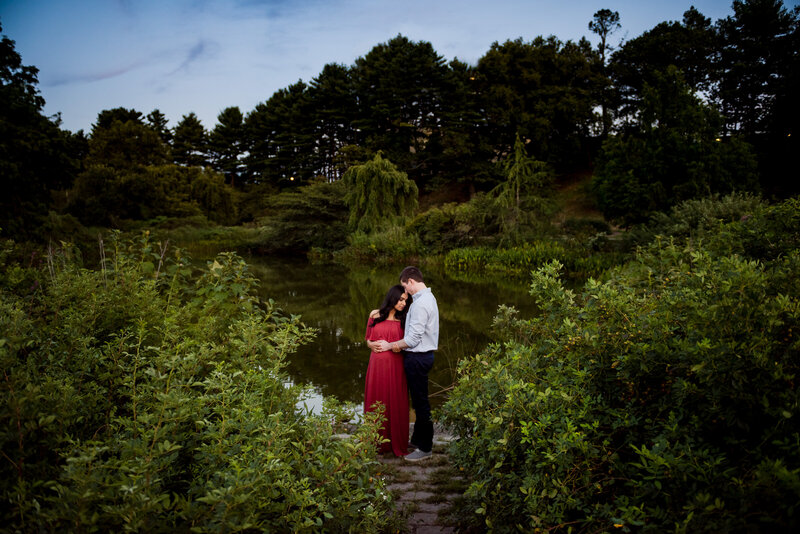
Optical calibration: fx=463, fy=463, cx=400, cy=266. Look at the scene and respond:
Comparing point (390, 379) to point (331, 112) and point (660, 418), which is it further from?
point (331, 112)

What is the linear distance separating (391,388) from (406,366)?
26cm

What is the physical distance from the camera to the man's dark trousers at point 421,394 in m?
4.45

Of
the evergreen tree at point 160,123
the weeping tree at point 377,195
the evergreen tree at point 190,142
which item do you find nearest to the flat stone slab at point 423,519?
the weeping tree at point 377,195

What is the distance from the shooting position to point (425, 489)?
142 inches

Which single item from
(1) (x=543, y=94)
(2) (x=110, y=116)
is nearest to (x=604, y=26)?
(1) (x=543, y=94)

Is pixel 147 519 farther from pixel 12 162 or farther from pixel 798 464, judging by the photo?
pixel 12 162

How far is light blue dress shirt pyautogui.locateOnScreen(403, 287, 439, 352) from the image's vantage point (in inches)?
172

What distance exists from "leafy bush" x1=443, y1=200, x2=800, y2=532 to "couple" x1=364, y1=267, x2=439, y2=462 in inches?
49.8

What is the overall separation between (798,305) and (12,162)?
1726cm

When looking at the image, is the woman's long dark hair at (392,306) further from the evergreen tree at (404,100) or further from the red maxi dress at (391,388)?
the evergreen tree at (404,100)

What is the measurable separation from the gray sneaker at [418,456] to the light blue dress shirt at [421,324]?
3.16 feet

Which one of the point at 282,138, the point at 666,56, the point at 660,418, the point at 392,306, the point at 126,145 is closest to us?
the point at 660,418

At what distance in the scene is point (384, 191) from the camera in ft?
79.7

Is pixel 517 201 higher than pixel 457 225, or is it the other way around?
pixel 517 201
